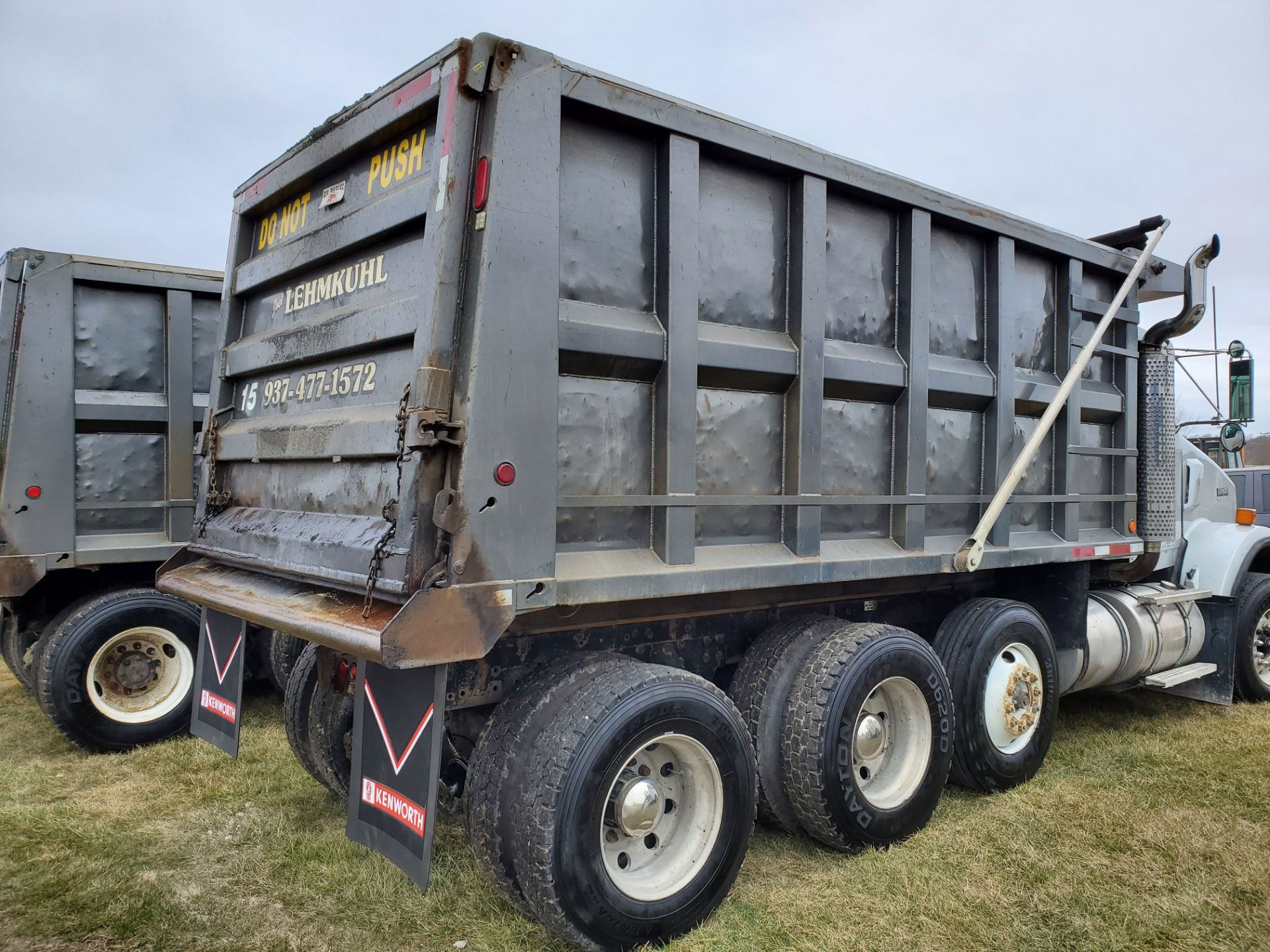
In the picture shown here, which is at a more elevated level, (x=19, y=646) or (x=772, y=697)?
(x=772, y=697)

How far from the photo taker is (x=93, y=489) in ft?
18.1

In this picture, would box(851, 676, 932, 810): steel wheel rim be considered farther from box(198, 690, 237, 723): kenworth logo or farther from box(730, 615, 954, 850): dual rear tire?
box(198, 690, 237, 723): kenworth logo

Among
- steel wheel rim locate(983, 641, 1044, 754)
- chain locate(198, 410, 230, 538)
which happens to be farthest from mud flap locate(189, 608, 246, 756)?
steel wheel rim locate(983, 641, 1044, 754)

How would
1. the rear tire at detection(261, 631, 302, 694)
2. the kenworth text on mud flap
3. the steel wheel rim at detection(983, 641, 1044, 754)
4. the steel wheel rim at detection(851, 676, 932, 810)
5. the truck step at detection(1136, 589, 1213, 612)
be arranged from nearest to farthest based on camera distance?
the steel wheel rim at detection(851, 676, 932, 810)
the steel wheel rim at detection(983, 641, 1044, 754)
the rear tire at detection(261, 631, 302, 694)
the kenworth text on mud flap
the truck step at detection(1136, 589, 1213, 612)

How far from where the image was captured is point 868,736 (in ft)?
12.7

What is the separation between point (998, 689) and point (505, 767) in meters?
2.93

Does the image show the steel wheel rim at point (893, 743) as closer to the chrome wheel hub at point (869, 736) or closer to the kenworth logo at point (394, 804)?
the chrome wheel hub at point (869, 736)

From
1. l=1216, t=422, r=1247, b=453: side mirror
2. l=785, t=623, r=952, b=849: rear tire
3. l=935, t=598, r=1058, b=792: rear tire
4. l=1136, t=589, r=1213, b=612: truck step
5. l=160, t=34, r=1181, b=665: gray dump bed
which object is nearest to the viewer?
l=160, t=34, r=1181, b=665: gray dump bed

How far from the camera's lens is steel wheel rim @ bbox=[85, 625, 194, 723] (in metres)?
5.38

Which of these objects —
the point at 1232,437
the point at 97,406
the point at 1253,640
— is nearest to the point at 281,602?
the point at 97,406

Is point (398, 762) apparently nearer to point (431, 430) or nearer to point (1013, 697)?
point (431, 430)

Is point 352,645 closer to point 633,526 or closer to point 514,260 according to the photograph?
point 633,526

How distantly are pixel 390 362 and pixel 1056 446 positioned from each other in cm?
391

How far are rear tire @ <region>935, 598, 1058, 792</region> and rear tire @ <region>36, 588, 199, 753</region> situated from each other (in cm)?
475
